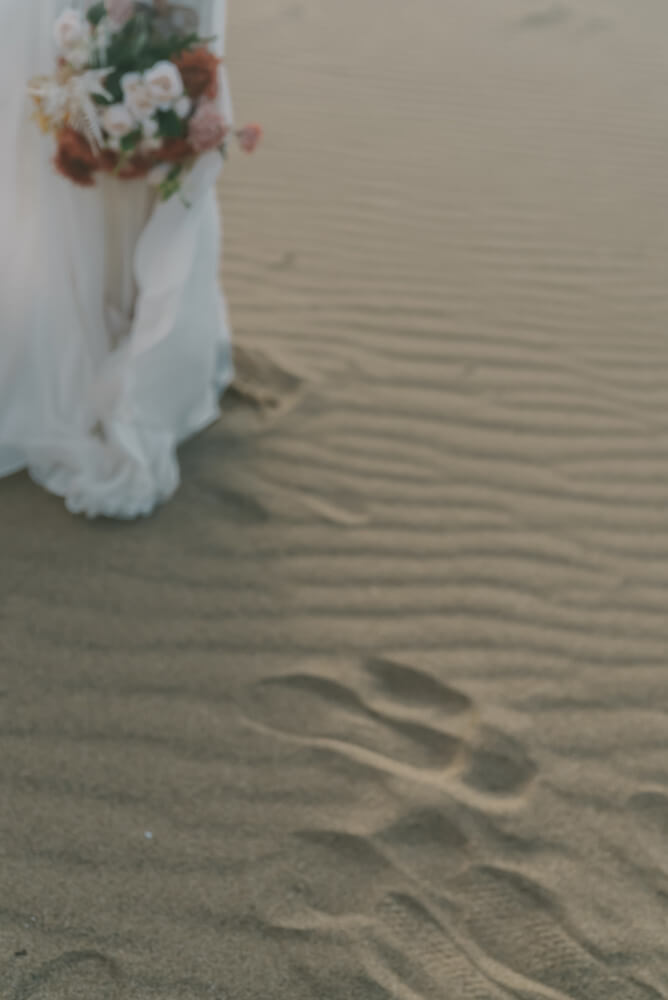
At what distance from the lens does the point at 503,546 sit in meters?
3.23

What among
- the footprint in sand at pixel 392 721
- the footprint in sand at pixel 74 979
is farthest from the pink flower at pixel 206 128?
the footprint in sand at pixel 74 979

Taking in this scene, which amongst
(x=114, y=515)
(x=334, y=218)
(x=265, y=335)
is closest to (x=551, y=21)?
(x=334, y=218)

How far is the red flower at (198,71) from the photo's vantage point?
285 centimetres

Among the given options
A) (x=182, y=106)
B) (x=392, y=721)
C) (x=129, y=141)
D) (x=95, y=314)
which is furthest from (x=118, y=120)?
(x=392, y=721)

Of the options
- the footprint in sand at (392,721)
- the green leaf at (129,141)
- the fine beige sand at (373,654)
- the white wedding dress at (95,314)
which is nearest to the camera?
the fine beige sand at (373,654)

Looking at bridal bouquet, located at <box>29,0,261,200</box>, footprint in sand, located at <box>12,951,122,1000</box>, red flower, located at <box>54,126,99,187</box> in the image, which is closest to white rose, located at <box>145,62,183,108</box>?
bridal bouquet, located at <box>29,0,261,200</box>

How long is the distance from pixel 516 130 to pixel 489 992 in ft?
16.7

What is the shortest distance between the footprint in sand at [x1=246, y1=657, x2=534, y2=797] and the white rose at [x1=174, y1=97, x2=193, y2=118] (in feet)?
5.00

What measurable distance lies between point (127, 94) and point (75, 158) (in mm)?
223

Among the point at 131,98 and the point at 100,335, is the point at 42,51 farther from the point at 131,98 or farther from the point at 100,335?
the point at 100,335

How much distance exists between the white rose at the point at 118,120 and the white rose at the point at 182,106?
122 millimetres

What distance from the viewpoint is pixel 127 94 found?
2.78 meters

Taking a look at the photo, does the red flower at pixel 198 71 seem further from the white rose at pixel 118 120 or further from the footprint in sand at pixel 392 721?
the footprint in sand at pixel 392 721

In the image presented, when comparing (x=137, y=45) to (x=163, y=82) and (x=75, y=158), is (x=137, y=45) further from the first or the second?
(x=75, y=158)
